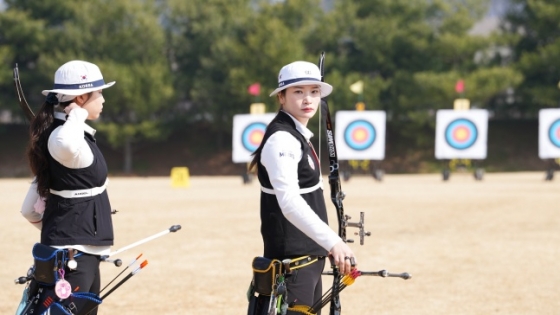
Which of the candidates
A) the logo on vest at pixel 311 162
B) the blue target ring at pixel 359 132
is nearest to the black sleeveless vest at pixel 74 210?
the logo on vest at pixel 311 162

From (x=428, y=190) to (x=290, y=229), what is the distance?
20268mm

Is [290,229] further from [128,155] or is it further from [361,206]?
[128,155]

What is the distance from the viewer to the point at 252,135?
31484 mm

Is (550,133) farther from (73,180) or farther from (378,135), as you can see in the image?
(73,180)

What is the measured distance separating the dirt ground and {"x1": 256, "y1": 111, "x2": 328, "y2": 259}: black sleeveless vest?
11.5ft

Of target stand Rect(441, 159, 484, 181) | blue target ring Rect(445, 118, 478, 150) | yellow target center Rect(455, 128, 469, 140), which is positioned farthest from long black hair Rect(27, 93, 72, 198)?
yellow target center Rect(455, 128, 469, 140)

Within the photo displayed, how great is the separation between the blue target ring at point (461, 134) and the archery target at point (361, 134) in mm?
2210

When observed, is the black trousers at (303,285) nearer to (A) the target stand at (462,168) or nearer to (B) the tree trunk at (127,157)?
(A) the target stand at (462,168)

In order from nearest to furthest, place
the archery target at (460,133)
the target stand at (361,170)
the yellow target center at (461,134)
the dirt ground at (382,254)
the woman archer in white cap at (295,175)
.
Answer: the woman archer in white cap at (295,175)
the dirt ground at (382,254)
the target stand at (361,170)
the archery target at (460,133)
the yellow target center at (461,134)

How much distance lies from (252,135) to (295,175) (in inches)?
1064

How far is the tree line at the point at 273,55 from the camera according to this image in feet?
143

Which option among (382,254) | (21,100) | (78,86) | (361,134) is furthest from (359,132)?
(78,86)

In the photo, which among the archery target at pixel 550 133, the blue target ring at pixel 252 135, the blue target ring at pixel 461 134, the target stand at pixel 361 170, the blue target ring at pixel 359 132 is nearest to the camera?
the target stand at pixel 361 170

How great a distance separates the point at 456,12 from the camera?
152ft
